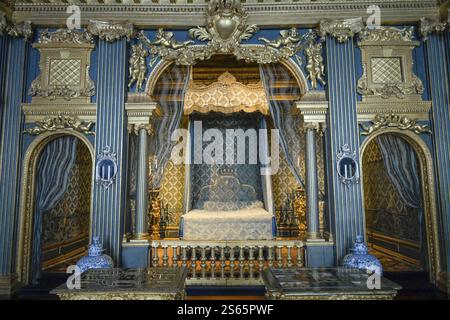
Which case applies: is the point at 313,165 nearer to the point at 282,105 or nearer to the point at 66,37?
the point at 282,105

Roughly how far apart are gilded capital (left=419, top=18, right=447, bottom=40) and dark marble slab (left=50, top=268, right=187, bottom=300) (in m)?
5.04

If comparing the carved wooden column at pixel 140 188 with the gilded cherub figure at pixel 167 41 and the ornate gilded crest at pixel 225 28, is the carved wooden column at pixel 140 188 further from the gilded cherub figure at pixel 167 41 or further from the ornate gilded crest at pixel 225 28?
the ornate gilded crest at pixel 225 28

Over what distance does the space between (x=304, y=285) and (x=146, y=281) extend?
1401mm

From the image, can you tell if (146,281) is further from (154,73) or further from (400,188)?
(400,188)

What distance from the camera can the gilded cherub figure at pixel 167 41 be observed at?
17.1ft

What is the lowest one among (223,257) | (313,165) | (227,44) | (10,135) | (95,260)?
(223,257)

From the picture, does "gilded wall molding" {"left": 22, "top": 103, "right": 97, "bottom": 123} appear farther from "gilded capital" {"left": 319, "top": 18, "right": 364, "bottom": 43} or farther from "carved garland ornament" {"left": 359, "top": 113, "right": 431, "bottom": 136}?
"carved garland ornament" {"left": 359, "top": 113, "right": 431, "bottom": 136}

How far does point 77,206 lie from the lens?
25.9ft

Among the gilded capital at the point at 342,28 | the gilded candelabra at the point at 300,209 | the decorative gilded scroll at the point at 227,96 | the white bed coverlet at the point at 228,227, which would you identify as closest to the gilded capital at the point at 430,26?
the gilded capital at the point at 342,28

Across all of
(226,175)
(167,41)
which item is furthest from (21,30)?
(226,175)

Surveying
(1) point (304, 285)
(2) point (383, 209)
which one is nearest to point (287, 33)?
(1) point (304, 285)

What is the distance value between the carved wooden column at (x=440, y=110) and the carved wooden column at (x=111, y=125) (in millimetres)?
4726

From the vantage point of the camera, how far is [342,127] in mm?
4969

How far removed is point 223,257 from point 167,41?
3.54 meters
